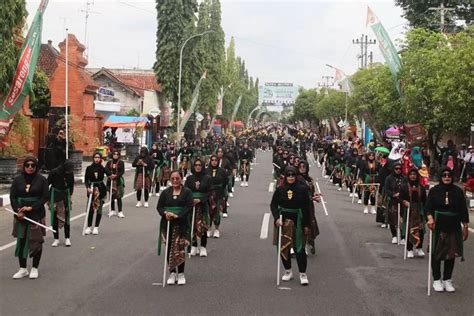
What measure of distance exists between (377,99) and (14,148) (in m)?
21.0

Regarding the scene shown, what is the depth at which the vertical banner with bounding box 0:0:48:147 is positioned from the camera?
1953 centimetres

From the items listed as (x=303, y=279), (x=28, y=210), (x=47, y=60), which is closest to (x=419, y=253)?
(x=303, y=279)

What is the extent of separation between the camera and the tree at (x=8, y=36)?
800 inches

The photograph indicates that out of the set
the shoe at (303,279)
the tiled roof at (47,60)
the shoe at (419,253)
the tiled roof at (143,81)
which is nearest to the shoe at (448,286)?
the shoe at (303,279)

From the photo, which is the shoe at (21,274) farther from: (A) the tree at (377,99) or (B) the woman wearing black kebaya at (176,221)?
(A) the tree at (377,99)

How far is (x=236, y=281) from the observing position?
28.8 ft

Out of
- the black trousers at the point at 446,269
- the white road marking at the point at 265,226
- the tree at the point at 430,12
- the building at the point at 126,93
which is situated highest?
the tree at the point at 430,12

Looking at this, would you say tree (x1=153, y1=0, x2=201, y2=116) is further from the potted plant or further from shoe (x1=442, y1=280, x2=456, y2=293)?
shoe (x1=442, y1=280, x2=456, y2=293)

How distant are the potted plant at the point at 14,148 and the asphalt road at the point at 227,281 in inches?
341

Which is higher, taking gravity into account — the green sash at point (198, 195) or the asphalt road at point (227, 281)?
the green sash at point (198, 195)

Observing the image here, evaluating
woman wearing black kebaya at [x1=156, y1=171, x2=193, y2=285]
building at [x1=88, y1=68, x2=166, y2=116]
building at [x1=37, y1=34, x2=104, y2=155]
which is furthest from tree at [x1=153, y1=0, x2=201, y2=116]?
woman wearing black kebaya at [x1=156, y1=171, x2=193, y2=285]

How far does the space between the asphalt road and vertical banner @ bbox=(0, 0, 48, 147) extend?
7.94 metres

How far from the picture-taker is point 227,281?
877 centimetres

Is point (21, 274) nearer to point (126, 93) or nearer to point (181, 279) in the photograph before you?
point (181, 279)
